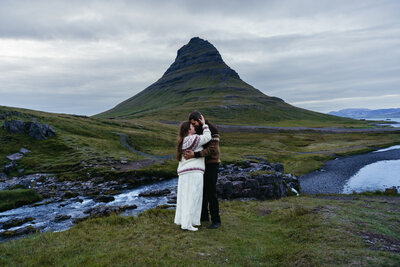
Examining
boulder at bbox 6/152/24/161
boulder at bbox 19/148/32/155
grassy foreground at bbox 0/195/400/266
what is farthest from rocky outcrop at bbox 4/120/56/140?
grassy foreground at bbox 0/195/400/266

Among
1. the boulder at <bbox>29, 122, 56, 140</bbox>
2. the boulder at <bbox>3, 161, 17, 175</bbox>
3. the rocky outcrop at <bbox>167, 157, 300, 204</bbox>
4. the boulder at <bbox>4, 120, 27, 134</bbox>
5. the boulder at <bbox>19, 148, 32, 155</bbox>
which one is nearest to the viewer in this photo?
the rocky outcrop at <bbox>167, 157, 300, 204</bbox>

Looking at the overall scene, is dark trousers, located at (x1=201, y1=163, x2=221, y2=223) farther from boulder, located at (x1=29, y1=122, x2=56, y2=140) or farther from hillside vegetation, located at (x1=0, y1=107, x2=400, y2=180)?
boulder, located at (x1=29, y1=122, x2=56, y2=140)

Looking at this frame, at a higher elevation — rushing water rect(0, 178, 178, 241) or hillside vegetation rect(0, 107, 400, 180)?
hillside vegetation rect(0, 107, 400, 180)

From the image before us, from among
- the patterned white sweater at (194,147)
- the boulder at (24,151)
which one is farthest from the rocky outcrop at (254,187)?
the boulder at (24,151)

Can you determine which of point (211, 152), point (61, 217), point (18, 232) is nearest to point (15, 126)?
point (61, 217)

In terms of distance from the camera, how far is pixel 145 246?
1023 centimetres

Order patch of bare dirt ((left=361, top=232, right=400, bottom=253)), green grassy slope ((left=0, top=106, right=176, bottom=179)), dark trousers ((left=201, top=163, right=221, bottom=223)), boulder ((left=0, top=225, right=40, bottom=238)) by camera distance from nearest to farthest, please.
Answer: patch of bare dirt ((left=361, top=232, right=400, bottom=253)) < dark trousers ((left=201, top=163, right=221, bottom=223)) < boulder ((left=0, top=225, right=40, bottom=238)) < green grassy slope ((left=0, top=106, right=176, bottom=179))

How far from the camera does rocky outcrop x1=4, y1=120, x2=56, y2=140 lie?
64.2 meters

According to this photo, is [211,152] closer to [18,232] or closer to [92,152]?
[18,232]

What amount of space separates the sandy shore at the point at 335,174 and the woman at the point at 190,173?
36447 millimetres

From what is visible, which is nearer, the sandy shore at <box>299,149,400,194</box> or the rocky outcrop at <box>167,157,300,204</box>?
the rocky outcrop at <box>167,157,300,204</box>

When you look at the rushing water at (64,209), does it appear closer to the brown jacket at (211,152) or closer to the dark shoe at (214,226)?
the dark shoe at (214,226)

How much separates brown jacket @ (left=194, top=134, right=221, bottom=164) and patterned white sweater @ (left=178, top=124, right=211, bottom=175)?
0.31 metres

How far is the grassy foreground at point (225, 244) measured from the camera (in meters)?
8.67
